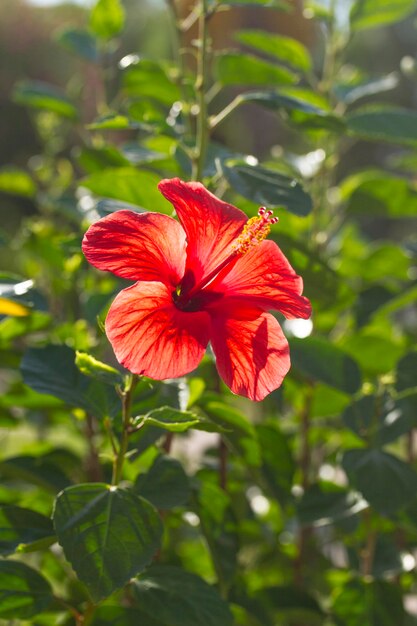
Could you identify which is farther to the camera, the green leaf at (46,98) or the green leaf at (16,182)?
the green leaf at (16,182)

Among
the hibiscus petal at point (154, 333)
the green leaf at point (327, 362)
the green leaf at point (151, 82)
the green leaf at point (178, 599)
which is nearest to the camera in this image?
the hibiscus petal at point (154, 333)

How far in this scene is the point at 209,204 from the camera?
0.95m

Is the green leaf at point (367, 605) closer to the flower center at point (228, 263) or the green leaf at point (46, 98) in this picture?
the flower center at point (228, 263)

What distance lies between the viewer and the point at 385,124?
1515 mm

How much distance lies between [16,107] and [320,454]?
11689 mm

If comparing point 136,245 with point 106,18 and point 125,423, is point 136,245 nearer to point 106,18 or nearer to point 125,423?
point 125,423

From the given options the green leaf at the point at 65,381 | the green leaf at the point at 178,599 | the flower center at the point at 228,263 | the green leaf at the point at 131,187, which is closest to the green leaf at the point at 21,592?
the green leaf at the point at 178,599

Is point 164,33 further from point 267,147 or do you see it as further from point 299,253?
point 299,253

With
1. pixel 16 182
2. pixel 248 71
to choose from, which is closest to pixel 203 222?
pixel 248 71

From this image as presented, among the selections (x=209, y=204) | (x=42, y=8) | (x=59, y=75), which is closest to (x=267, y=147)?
(x=59, y=75)

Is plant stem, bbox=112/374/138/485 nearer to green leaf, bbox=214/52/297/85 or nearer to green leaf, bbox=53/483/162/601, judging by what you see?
green leaf, bbox=53/483/162/601

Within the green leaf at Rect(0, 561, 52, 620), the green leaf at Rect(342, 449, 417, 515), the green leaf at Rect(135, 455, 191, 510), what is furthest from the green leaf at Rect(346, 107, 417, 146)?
the green leaf at Rect(0, 561, 52, 620)

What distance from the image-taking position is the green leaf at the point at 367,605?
1442mm

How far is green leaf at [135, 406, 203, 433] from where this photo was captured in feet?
3.11
